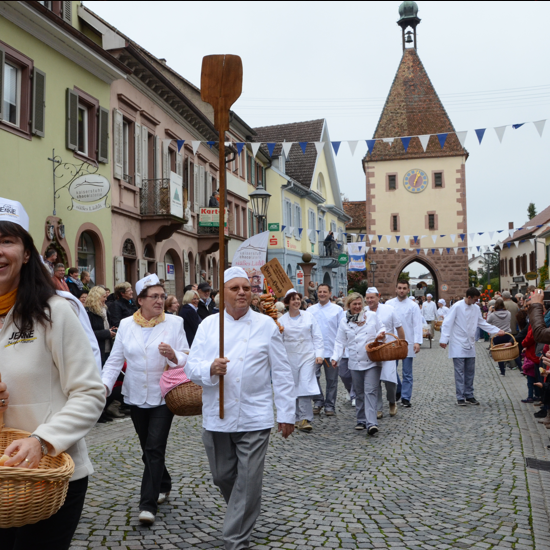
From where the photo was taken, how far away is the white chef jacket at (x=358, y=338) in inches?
366


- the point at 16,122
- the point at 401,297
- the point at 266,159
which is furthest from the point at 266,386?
the point at 266,159

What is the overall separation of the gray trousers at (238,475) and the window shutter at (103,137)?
565 inches

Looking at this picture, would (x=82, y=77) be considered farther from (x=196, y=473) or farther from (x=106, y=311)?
(x=196, y=473)

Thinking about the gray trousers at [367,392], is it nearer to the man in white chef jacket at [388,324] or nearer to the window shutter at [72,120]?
the man in white chef jacket at [388,324]

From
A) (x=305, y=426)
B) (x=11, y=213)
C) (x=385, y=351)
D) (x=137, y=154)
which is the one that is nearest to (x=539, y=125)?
(x=385, y=351)

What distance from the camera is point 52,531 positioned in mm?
2551

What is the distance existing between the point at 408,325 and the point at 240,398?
8.24m

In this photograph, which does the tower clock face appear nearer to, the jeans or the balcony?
the balcony

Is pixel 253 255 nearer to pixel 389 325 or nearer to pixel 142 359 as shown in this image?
pixel 389 325

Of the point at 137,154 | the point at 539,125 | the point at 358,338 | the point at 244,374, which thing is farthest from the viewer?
the point at 137,154

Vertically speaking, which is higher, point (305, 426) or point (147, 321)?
point (147, 321)

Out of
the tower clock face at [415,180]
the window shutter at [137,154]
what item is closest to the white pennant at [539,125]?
the window shutter at [137,154]

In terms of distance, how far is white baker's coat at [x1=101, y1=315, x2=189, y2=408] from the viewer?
5.47 m

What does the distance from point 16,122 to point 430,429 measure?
1019 cm
